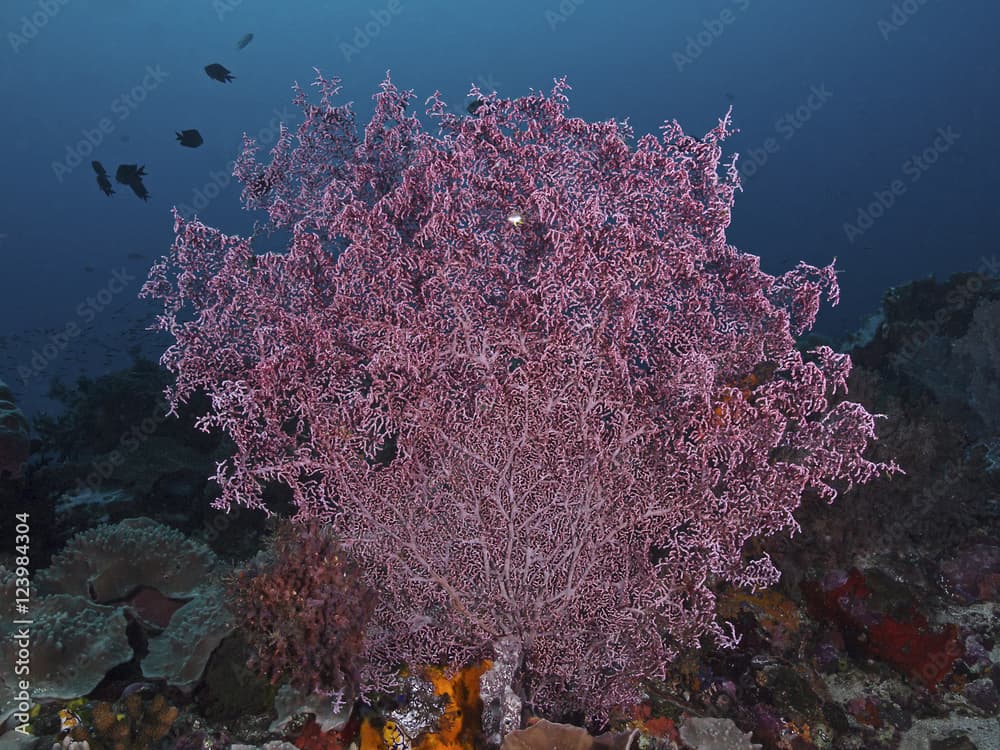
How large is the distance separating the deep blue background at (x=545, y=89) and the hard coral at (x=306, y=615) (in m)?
81.4

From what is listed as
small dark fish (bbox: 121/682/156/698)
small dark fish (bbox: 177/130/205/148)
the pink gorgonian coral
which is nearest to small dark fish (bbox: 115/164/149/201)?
small dark fish (bbox: 177/130/205/148)

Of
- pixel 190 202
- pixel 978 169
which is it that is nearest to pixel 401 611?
pixel 190 202

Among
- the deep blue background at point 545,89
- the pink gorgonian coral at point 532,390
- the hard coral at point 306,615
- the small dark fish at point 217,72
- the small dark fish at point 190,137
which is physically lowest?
the hard coral at point 306,615

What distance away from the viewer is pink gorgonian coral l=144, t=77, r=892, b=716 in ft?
13.0

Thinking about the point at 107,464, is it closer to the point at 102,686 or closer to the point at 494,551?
the point at 102,686

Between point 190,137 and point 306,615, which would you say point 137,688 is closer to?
point 306,615

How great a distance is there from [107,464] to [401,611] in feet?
27.1

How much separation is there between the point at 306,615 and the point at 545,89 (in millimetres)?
117513

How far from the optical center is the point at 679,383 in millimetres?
3994

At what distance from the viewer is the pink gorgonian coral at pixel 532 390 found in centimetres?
398

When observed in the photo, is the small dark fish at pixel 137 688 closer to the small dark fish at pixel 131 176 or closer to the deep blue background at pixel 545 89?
the small dark fish at pixel 131 176

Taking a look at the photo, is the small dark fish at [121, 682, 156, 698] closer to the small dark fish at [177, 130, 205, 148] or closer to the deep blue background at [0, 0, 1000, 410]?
the small dark fish at [177, 130, 205, 148]

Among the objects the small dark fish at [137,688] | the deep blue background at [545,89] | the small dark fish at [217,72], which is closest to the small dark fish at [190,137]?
the small dark fish at [217,72]

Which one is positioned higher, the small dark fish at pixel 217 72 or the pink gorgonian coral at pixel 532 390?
the small dark fish at pixel 217 72
